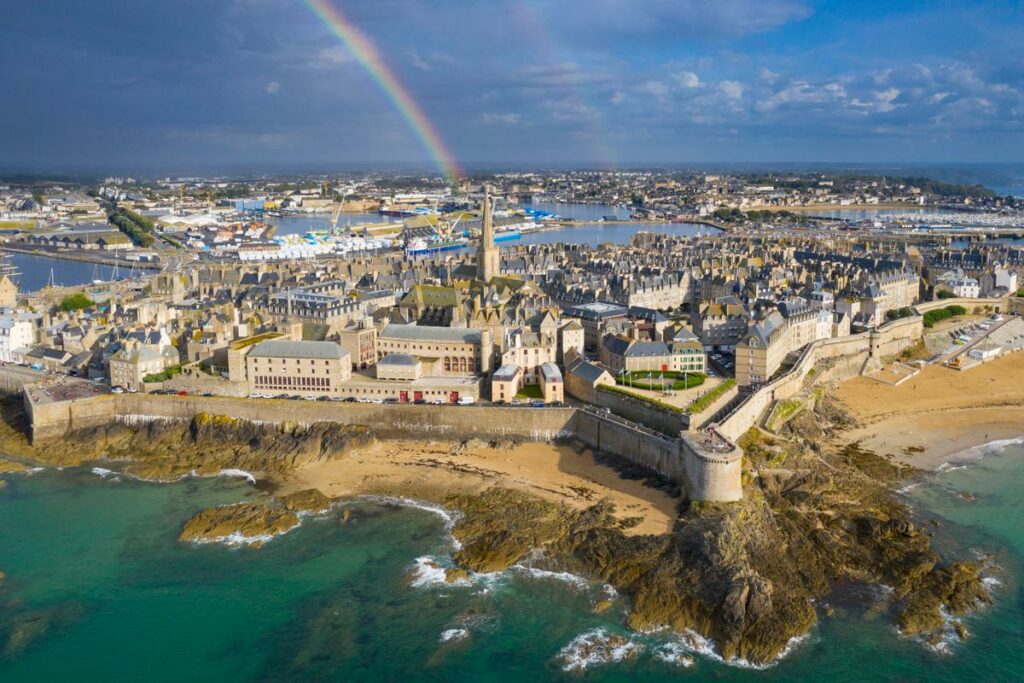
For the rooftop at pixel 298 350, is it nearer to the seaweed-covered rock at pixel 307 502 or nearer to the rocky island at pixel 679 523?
the rocky island at pixel 679 523

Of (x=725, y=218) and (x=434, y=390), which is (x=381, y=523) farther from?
(x=725, y=218)

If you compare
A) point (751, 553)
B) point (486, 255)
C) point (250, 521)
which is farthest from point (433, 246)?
point (751, 553)

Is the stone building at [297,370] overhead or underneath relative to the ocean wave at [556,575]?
overhead

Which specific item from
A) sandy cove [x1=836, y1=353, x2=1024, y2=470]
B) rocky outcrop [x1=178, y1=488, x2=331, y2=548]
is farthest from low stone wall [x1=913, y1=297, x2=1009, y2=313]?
rocky outcrop [x1=178, y1=488, x2=331, y2=548]

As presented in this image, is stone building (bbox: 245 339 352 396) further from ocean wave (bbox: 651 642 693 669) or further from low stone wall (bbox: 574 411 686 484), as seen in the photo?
ocean wave (bbox: 651 642 693 669)

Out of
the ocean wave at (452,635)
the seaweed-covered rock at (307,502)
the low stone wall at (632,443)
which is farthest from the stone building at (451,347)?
the ocean wave at (452,635)

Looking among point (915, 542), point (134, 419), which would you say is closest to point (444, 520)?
point (915, 542)
